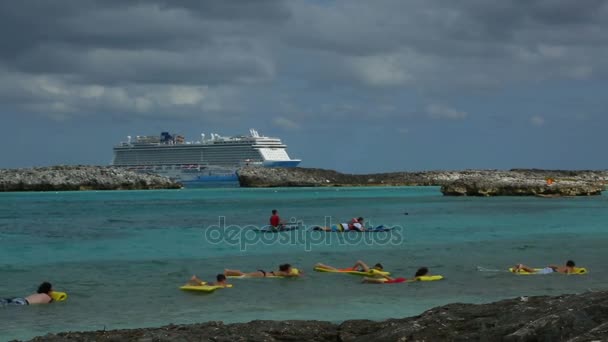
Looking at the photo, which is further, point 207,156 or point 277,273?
point 207,156

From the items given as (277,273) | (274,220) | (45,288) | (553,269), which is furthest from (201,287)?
(274,220)

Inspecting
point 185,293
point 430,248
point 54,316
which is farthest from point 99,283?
point 430,248

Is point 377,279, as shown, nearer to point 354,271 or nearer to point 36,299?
point 354,271

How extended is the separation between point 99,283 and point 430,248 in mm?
10349

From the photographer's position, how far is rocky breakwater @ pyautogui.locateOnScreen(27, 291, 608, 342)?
539 centimetres

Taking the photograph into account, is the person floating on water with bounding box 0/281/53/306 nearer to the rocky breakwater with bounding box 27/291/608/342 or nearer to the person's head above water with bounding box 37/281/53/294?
the person's head above water with bounding box 37/281/53/294

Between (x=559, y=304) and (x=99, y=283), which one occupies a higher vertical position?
(x=559, y=304)

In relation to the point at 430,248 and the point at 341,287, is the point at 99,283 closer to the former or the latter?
the point at 341,287

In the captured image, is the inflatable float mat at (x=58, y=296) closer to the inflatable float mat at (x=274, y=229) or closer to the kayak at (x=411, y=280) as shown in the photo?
the kayak at (x=411, y=280)

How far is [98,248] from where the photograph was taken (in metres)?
24.0

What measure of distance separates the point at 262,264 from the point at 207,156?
106 metres

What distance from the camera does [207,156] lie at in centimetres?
12394

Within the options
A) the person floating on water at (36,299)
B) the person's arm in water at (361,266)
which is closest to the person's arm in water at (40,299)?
the person floating on water at (36,299)

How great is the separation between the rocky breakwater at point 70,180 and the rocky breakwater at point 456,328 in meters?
91.8
